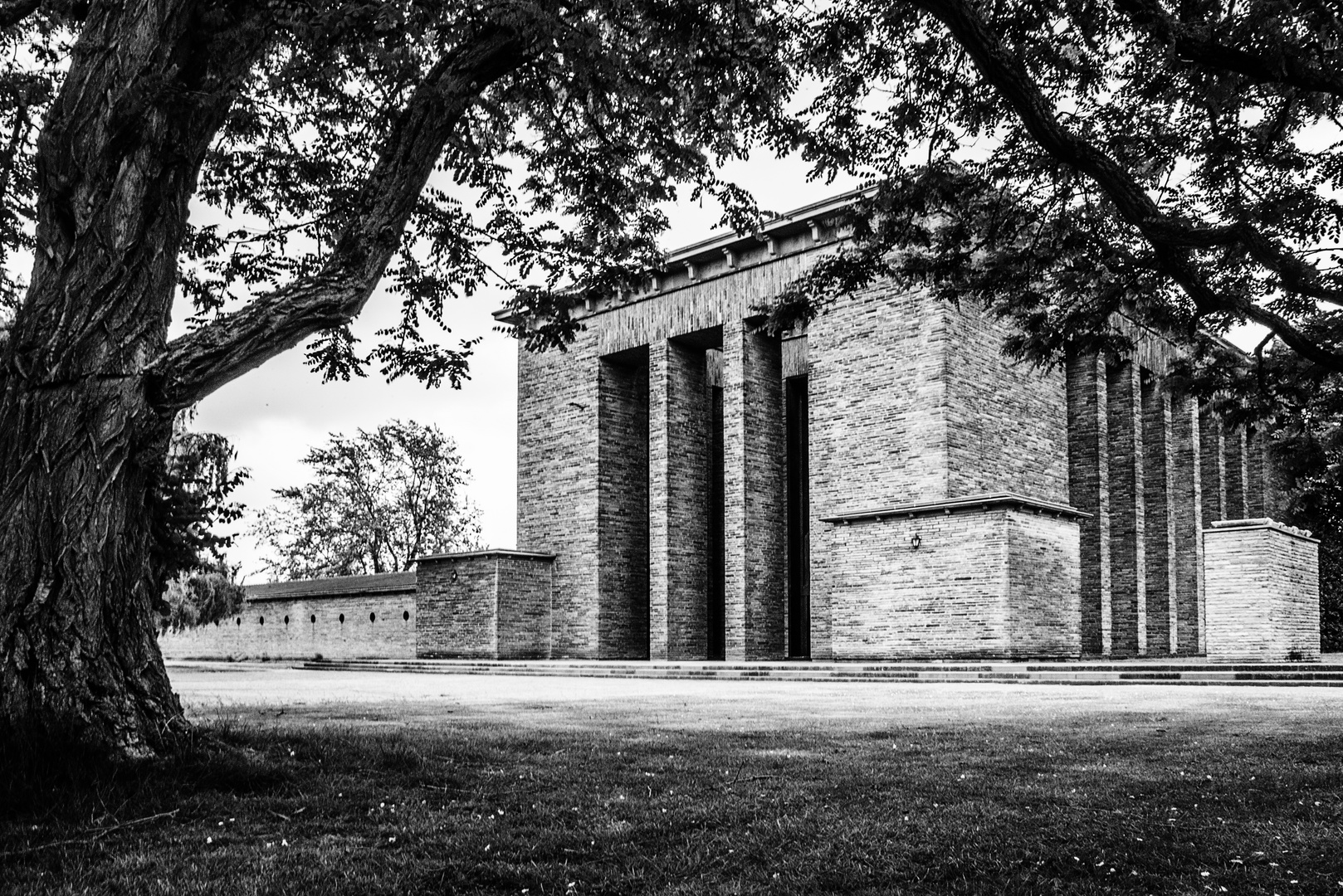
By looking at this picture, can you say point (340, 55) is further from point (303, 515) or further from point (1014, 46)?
point (303, 515)

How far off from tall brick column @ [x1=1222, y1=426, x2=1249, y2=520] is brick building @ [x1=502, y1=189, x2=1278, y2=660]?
0.19 feet

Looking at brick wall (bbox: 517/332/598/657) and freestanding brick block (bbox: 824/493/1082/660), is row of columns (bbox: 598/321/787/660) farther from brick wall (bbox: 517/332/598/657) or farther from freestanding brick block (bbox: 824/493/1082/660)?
freestanding brick block (bbox: 824/493/1082/660)

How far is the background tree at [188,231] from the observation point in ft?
18.7

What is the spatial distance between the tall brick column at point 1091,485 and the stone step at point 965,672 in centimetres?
984

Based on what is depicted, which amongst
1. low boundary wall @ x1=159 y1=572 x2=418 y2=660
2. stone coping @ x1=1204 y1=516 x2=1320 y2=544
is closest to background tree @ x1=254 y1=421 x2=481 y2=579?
low boundary wall @ x1=159 y1=572 x2=418 y2=660

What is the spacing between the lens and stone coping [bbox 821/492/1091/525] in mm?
20844

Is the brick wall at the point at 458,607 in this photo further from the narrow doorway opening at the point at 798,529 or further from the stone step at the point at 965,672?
the narrow doorway opening at the point at 798,529

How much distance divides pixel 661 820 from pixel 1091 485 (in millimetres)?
25432

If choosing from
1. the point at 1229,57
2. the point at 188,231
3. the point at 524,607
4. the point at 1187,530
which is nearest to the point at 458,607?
the point at 524,607

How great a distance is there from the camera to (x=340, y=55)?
877cm

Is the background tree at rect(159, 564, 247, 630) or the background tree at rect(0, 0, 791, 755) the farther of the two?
the background tree at rect(159, 564, 247, 630)

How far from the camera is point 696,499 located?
1147 inches

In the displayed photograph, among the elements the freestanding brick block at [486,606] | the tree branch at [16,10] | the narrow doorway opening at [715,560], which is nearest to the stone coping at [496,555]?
the freestanding brick block at [486,606]

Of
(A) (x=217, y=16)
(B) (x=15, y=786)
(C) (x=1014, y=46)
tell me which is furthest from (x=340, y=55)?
(B) (x=15, y=786)
